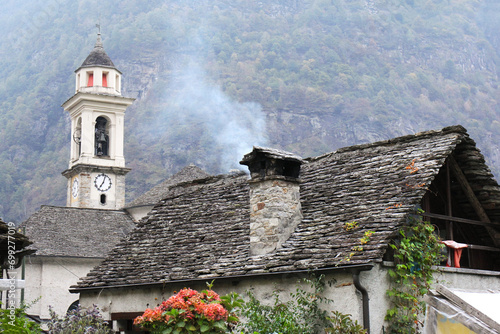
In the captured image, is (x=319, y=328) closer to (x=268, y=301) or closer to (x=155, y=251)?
(x=268, y=301)

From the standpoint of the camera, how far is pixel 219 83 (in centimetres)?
12075

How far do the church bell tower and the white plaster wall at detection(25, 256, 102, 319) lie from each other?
10877 mm

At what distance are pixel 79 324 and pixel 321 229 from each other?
173 inches

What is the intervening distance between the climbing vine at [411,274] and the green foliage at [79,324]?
15.5 ft

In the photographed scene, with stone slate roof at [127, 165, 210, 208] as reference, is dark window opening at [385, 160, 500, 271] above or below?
below

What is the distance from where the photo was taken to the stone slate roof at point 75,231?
106ft

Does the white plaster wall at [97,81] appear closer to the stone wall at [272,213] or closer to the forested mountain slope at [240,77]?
the stone wall at [272,213]

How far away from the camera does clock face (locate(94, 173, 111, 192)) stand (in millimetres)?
44000

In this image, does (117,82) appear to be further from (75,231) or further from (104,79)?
(75,231)

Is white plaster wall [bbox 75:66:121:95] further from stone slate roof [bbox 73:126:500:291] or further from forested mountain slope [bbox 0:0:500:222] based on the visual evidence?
forested mountain slope [bbox 0:0:500:222]

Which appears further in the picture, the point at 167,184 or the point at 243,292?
the point at 167,184

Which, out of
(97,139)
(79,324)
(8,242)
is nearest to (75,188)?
(97,139)

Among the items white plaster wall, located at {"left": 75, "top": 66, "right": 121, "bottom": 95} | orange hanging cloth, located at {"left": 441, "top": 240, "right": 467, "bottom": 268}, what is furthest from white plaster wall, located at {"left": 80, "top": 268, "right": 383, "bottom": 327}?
white plaster wall, located at {"left": 75, "top": 66, "right": 121, "bottom": 95}

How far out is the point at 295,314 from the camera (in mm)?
11680
